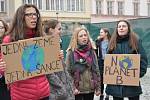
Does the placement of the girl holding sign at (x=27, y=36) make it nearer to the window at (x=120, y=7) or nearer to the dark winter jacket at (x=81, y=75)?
the dark winter jacket at (x=81, y=75)

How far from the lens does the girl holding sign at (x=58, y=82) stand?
580cm

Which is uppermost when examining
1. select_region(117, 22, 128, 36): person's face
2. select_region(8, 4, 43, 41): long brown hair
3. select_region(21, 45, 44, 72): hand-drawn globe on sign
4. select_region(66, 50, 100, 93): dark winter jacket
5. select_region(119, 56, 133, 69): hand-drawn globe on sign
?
select_region(8, 4, 43, 41): long brown hair

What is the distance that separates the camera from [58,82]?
19.3 ft

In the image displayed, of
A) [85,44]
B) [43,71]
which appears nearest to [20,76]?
[43,71]

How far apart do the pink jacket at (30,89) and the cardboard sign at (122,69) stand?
192 centimetres

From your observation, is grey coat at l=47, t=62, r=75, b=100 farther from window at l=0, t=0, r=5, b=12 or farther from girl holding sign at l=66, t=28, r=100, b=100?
window at l=0, t=0, r=5, b=12

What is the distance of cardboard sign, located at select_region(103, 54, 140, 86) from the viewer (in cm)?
698

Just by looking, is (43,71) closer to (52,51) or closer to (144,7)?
(52,51)

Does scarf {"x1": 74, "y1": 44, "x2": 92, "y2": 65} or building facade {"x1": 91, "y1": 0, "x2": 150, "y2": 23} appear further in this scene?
building facade {"x1": 91, "y1": 0, "x2": 150, "y2": 23}

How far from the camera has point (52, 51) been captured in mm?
5609

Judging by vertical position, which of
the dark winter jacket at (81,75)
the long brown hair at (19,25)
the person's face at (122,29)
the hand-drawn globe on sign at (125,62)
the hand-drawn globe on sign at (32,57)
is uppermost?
the long brown hair at (19,25)

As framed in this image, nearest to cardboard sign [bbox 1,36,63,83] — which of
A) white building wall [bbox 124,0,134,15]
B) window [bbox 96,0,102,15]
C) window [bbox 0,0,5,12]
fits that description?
window [bbox 0,0,5,12]

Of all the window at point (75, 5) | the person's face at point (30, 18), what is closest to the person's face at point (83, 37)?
the person's face at point (30, 18)

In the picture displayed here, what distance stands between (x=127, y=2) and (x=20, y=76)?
6651 centimetres
